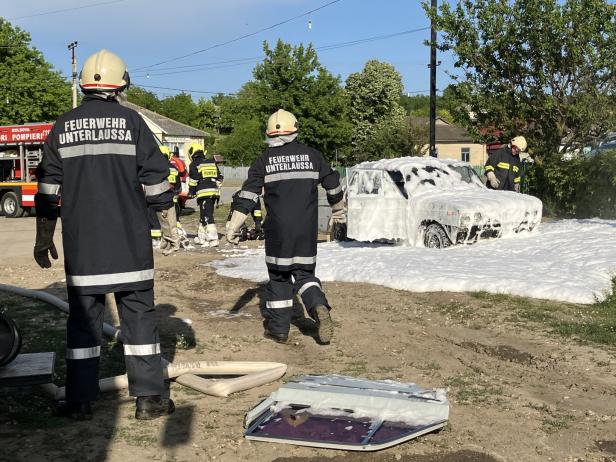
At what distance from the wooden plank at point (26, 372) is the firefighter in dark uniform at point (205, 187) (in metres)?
10.0

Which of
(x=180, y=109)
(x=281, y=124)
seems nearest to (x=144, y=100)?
(x=180, y=109)

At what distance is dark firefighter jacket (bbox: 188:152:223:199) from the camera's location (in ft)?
47.7

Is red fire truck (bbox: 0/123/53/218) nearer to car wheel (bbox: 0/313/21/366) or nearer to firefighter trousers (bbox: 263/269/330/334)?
firefighter trousers (bbox: 263/269/330/334)

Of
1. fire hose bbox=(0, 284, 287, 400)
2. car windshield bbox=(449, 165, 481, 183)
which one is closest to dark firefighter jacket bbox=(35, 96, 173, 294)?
fire hose bbox=(0, 284, 287, 400)

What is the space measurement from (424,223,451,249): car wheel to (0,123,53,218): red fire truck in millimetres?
16566

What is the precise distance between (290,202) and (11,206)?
20.9 metres

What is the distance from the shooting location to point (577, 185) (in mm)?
16328

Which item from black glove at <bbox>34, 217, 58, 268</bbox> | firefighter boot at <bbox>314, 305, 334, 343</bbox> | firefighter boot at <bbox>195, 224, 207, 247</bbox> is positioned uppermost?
black glove at <bbox>34, 217, 58, 268</bbox>

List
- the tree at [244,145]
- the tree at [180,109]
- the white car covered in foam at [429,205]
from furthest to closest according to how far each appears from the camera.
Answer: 1. the tree at [180,109]
2. the tree at [244,145]
3. the white car covered in foam at [429,205]

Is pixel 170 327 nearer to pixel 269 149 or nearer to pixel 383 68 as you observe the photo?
pixel 269 149

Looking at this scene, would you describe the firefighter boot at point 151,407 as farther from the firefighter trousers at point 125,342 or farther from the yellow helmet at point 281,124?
the yellow helmet at point 281,124

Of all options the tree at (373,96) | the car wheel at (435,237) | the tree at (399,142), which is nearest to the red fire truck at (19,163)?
the car wheel at (435,237)

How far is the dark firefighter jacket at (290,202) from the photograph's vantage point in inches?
251

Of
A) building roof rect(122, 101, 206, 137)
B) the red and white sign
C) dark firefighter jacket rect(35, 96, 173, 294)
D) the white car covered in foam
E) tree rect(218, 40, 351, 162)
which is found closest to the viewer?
dark firefighter jacket rect(35, 96, 173, 294)
